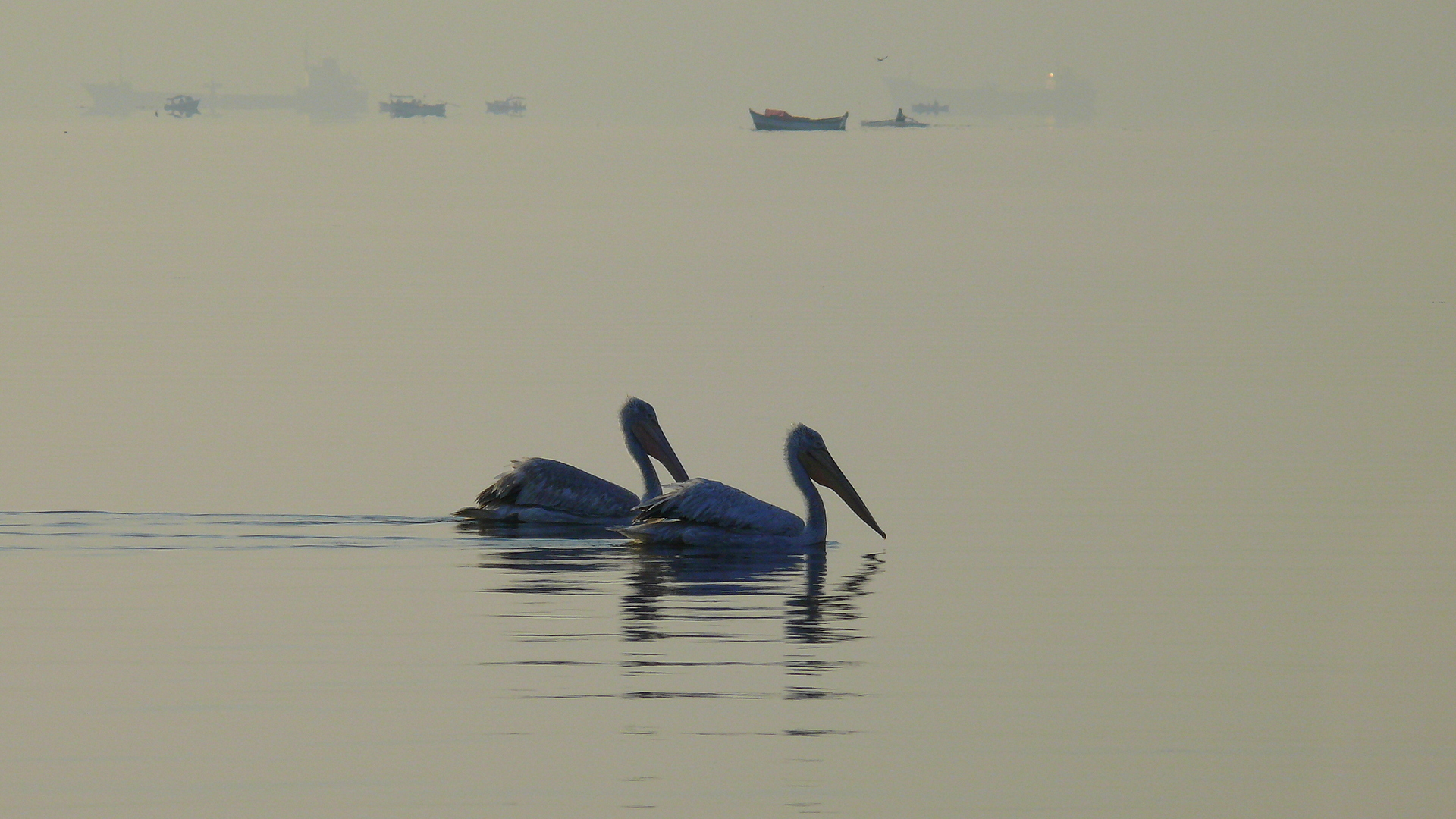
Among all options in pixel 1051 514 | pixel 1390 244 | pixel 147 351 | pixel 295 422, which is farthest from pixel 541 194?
pixel 1051 514

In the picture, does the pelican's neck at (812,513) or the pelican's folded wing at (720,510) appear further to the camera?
the pelican's neck at (812,513)

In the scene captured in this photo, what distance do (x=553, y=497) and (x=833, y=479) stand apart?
201 centimetres

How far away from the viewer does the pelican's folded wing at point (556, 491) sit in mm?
14969

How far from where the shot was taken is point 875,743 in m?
9.23

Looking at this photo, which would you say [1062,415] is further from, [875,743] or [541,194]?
[541,194]

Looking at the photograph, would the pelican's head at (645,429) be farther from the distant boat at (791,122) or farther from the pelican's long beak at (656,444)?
the distant boat at (791,122)

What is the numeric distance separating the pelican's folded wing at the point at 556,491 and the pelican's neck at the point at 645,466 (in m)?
0.21

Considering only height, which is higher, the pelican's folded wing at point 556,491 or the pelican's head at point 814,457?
the pelican's head at point 814,457

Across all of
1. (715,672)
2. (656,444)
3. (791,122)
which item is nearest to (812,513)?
(656,444)

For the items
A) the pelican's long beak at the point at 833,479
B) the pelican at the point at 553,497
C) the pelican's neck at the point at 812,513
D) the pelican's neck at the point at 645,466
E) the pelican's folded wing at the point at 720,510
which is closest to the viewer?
the pelican's folded wing at the point at 720,510

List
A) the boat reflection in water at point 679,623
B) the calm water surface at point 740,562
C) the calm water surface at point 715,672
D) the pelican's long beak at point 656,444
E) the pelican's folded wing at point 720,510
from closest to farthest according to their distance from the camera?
the calm water surface at point 715,672
the calm water surface at point 740,562
the boat reflection in water at point 679,623
the pelican's folded wing at point 720,510
the pelican's long beak at point 656,444

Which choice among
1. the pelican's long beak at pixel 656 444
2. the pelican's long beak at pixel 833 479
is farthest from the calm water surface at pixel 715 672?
the pelican's long beak at pixel 656 444

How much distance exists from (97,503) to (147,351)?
33.0 feet

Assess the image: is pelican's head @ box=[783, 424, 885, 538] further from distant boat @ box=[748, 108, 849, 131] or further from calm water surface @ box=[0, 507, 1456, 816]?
distant boat @ box=[748, 108, 849, 131]
